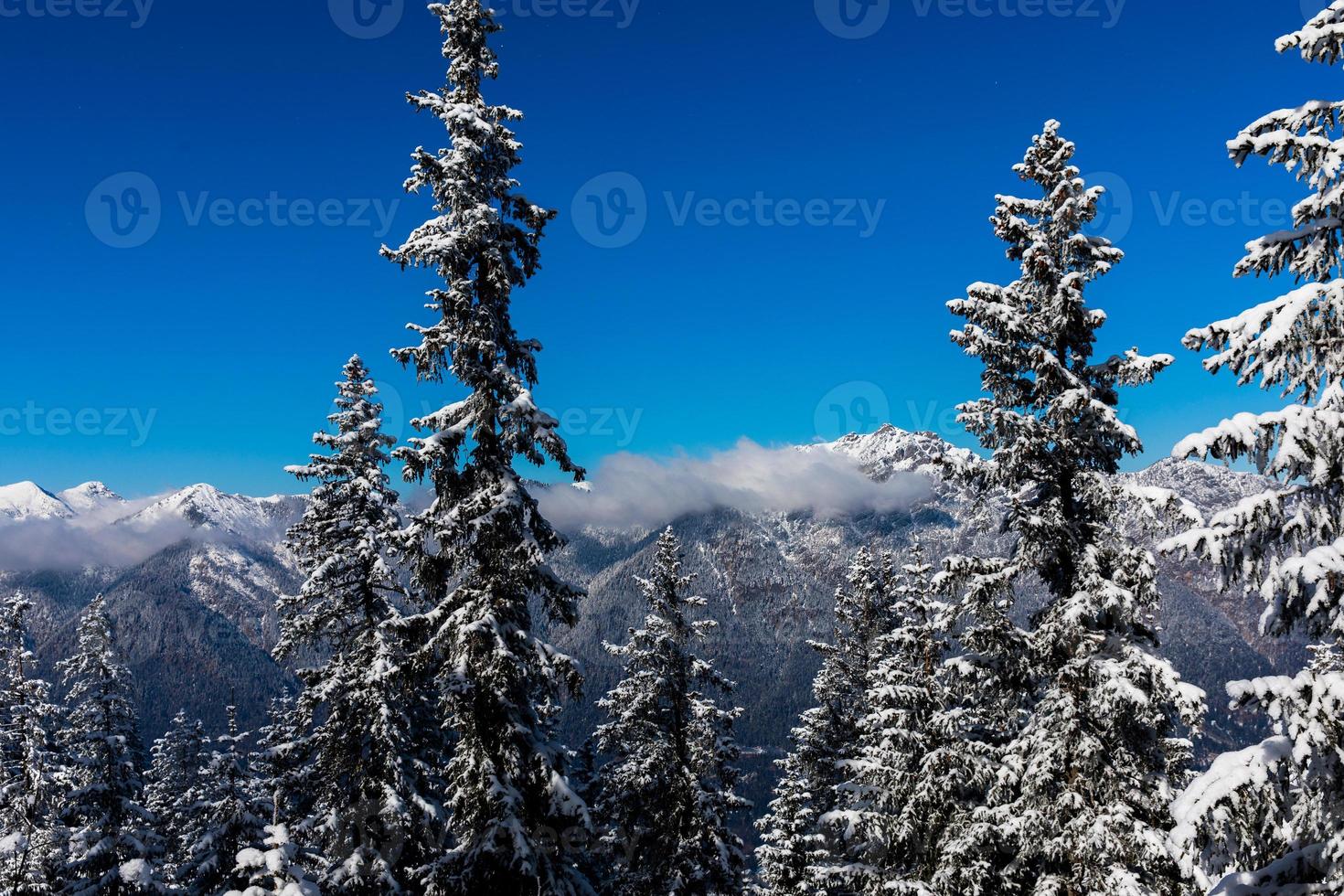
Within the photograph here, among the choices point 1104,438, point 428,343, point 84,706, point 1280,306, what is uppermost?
point 428,343

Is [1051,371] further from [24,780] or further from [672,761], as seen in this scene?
[24,780]

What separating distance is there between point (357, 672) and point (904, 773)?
47.8 feet

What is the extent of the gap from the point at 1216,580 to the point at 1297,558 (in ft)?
2.11

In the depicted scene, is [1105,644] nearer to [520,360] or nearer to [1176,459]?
[1176,459]

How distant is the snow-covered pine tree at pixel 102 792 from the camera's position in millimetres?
23203

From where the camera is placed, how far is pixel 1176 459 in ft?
24.6

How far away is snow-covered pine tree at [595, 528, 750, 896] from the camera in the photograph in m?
25.0

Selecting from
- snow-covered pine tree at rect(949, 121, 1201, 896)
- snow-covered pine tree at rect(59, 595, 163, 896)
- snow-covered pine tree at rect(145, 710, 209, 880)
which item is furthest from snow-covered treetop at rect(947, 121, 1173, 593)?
snow-covered pine tree at rect(145, 710, 209, 880)

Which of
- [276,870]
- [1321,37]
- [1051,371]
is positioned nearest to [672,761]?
[276,870]

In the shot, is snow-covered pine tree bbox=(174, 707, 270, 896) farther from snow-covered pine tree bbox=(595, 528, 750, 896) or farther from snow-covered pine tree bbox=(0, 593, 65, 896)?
snow-covered pine tree bbox=(595, 528, 750, 896)

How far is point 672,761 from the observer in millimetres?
25328

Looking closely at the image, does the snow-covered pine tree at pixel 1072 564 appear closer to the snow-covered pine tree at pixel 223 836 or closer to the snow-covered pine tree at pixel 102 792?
the snow-covered pine tree at pixel 223 836

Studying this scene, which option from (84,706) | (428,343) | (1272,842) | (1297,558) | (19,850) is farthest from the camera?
(84,706)

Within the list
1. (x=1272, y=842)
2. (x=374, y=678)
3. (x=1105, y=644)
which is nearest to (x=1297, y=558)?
(x=1272, y=842)
